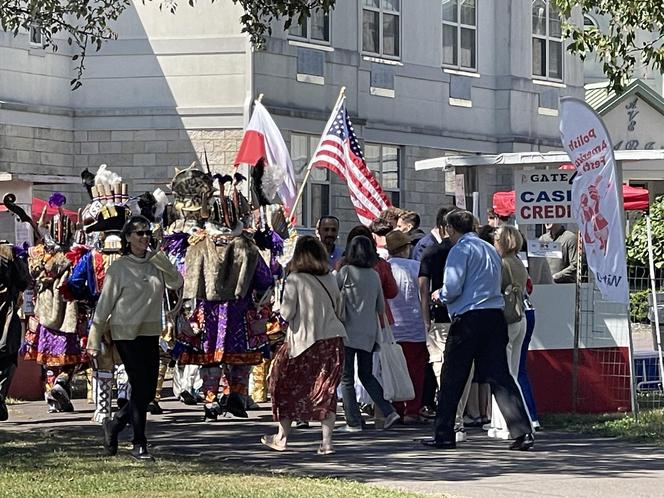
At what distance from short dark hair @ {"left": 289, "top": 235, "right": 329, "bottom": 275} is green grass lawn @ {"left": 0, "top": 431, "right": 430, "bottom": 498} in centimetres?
171

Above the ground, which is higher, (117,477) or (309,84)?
(309,84)

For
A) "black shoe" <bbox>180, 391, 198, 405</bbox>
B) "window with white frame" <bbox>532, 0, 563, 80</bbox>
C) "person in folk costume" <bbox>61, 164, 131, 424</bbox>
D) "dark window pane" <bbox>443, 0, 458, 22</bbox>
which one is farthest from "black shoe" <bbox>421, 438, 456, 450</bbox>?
"window with white frame" <bbox>532, 0, 563, 80</bbox>

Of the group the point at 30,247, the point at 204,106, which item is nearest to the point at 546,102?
the point at 204,106

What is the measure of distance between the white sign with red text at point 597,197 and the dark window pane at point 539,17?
20.6 meters

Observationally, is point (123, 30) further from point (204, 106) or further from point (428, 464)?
point (428, 464)

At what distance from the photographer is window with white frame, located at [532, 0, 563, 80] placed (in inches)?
1377

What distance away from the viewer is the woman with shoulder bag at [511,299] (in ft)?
44.4

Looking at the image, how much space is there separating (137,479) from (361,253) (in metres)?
3.89

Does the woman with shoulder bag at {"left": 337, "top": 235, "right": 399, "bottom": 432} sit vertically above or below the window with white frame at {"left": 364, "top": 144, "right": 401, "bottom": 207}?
below

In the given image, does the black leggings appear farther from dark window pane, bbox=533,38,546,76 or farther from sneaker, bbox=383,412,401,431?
dark window pane, bbox=533,38,546,76

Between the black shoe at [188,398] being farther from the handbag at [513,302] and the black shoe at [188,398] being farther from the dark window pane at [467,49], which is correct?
the dark window pane at [467,49]

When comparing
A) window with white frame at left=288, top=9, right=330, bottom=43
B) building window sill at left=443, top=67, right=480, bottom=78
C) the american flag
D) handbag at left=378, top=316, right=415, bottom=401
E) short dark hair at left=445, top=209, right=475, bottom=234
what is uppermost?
window with white frame at left=288, top=9, right=330, bottom=43

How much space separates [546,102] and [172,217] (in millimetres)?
20309

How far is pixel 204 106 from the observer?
28750mm
